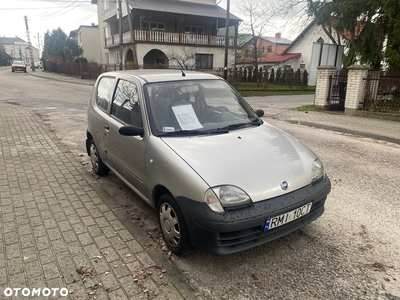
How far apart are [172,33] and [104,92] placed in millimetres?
27842

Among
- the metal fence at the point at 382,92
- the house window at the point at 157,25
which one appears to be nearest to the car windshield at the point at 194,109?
the metal fence at the point at 382,92

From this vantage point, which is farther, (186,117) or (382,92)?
(382,92)

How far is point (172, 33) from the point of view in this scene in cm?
3031

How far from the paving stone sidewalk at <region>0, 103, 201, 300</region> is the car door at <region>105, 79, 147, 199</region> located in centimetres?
54

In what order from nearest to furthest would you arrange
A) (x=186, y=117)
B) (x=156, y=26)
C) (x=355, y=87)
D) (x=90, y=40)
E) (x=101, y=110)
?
(x=186, y=117), (x=101, y=110), (x=355, y=87), (x=156, y=26), (x=90, y=40)

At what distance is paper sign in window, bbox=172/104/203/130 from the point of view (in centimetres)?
340

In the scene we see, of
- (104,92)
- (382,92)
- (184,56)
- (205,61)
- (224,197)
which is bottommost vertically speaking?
(224,197)

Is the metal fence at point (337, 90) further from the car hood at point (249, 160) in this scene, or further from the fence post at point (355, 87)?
the car hood at point (249, 160)

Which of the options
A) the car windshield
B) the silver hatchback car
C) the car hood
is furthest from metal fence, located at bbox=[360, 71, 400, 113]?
the car hood

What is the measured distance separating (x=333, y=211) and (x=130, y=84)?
10.1ft

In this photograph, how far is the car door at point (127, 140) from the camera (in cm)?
341

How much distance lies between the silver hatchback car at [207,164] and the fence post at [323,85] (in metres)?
9.63

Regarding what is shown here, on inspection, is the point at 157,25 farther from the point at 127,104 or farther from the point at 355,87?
the point at 127,104

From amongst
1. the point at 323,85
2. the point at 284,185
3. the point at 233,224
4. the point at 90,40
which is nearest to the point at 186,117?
the point at 284,185
